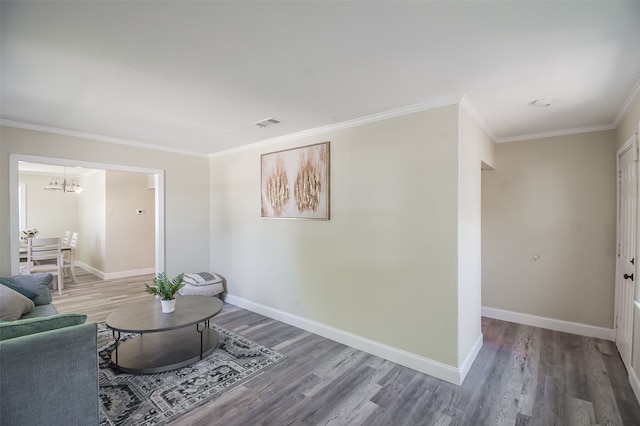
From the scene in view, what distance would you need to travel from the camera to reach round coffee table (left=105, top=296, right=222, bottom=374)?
8.77 feet

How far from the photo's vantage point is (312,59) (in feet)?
6.45

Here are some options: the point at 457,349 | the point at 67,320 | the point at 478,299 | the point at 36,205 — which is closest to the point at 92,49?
the point at 67,320

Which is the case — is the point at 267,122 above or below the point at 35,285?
above

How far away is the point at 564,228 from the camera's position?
370 centimetres

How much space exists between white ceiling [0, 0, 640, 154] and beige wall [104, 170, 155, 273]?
3.79 m

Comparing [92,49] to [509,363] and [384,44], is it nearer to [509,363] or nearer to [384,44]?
[384,44]

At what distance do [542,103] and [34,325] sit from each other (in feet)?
13.3

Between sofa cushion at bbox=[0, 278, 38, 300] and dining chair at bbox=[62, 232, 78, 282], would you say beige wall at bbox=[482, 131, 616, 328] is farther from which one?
dining chair at bbox=[62, 232, 78, 282]

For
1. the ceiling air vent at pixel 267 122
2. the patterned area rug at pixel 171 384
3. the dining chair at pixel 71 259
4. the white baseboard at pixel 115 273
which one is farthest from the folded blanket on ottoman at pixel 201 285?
the dining chair at pixel 71 259

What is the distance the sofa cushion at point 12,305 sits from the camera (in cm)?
243

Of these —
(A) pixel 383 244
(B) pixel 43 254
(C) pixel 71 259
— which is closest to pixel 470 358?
(A) pixel 383 244

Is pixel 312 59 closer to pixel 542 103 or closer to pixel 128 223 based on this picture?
pixel 542 103

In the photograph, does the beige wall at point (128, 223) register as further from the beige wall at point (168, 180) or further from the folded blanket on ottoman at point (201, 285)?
the folded blanket on ottoman at point (201, 285)

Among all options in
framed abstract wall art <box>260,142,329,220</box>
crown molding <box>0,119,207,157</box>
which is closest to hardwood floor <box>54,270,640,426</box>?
framed abstract wall art <box>260,142,329,220</box>
